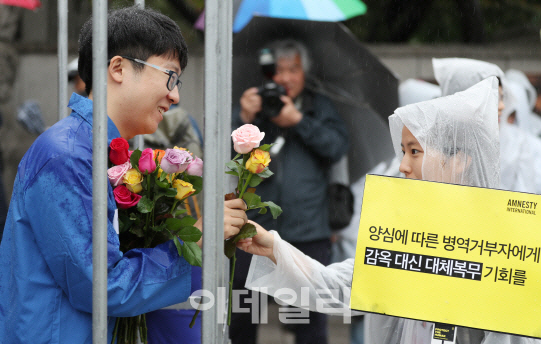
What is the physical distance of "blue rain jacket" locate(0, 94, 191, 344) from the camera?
1.40 m

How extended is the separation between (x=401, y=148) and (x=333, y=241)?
1871 mm

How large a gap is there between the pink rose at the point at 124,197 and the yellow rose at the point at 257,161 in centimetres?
30

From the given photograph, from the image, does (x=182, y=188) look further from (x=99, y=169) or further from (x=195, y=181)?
(x=99, y=169)

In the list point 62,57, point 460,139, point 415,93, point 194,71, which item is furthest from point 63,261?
point 194,71

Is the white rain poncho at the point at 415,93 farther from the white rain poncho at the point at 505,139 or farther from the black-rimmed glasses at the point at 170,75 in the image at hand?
the black-rimmed glasses at the point at 170,75

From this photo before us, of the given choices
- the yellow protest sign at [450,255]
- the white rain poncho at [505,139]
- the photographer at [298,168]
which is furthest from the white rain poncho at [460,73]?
the yellow protest sign at [450,255]

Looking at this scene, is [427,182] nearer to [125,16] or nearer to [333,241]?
[125,16]

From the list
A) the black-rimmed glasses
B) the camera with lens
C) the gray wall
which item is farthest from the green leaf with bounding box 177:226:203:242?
the gray wall

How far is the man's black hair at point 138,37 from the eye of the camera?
5.26 ft

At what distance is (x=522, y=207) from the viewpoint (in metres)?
1.59

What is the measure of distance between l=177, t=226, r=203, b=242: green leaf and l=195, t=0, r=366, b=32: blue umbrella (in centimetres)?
246

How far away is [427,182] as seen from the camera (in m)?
1.63

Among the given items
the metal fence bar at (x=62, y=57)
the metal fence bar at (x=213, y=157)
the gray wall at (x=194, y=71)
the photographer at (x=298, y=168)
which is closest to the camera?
the metal fence bar at (x=213, y=157)

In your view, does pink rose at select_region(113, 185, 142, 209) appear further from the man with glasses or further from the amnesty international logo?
the amnesty international logo
